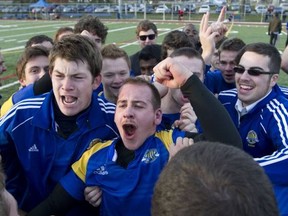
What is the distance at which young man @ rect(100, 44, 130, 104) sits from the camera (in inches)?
143

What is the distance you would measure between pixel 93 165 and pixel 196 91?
0.78 m

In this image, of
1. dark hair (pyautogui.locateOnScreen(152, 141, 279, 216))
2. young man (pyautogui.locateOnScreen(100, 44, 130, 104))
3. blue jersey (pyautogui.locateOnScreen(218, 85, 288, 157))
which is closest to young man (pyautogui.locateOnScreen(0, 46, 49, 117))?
young man (pyautogui.locateOnScreen(100, 44, 130, 104))

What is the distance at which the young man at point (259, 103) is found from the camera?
8.86 ft

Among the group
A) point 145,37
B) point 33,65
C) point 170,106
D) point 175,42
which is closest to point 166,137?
point 170,106

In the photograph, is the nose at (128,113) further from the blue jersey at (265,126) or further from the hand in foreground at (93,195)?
the blue jersey at (265,126)

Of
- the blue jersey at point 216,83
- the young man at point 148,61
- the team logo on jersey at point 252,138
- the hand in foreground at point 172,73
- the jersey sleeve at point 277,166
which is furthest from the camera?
the young man at point 148,61

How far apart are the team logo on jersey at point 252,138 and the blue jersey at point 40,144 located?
3.61 ft

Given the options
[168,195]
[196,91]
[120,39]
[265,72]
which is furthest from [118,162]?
[120,39]

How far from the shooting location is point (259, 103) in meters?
2.91

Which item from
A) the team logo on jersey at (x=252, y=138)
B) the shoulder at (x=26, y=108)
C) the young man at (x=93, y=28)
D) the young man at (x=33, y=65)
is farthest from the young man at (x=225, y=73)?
the shoulder at (x=26, y=108)

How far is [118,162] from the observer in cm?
223

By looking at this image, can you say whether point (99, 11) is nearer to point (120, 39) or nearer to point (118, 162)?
point (120, 39)

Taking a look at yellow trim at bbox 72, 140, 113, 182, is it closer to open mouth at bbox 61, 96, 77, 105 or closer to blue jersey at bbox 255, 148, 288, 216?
open mouth at bbox 61, 96, 77, 105

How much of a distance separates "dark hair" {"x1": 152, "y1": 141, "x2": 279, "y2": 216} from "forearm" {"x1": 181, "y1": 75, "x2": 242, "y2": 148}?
0.91m
